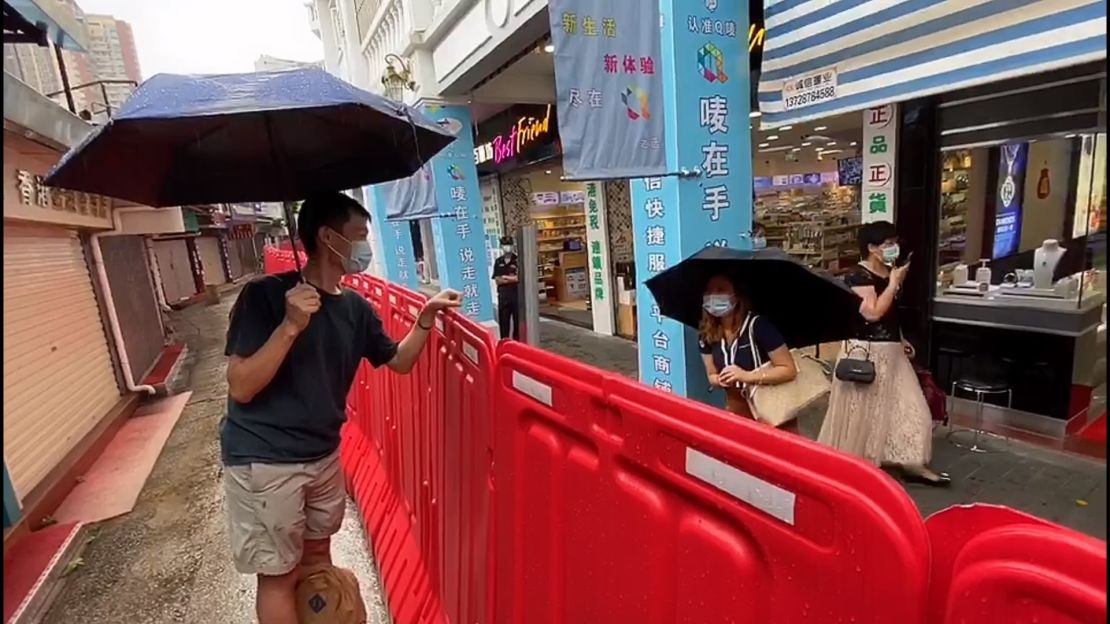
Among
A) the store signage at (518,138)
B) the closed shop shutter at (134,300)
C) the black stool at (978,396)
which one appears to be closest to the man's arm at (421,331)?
the black stool at (978,396)

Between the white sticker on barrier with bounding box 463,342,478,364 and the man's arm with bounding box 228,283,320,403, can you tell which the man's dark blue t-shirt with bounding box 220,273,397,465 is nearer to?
the man's arm with bounding box 228,283,320,403

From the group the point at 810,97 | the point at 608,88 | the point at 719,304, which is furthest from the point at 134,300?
the point at 810,97

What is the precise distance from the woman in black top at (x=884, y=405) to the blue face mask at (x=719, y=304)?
1275 millimetres

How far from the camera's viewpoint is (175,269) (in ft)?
55.8

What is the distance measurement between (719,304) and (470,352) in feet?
3.95

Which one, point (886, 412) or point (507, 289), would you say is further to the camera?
point (507, 289)

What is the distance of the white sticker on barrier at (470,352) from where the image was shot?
6.50 ft

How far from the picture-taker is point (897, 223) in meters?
5.25

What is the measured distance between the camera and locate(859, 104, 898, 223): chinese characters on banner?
510 cm

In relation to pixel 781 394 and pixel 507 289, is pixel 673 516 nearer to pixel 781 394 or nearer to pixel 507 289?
pixel 781 394

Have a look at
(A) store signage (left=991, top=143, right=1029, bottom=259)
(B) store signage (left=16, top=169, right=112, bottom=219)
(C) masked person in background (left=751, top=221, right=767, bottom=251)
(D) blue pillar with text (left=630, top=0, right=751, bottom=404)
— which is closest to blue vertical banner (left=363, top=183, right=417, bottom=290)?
(B) store signage (left=16, top=169, right=112, bottom=219)

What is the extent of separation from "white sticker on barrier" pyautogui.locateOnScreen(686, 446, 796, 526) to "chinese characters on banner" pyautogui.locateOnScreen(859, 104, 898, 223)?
16.3ft

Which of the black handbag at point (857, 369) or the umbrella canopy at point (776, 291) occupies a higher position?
the umbrella canopy at point (776, 291)

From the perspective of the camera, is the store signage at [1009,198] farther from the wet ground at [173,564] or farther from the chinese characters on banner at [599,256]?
the wet ground at [173,564]
